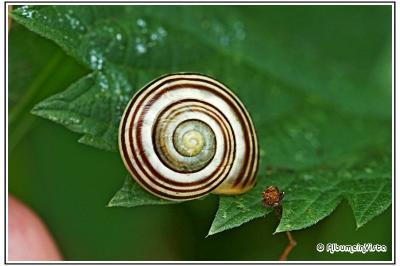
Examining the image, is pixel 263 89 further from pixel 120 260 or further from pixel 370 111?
pixel 120 260

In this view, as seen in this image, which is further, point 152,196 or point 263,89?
point 263,89

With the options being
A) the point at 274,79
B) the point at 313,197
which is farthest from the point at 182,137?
the point at 274,79

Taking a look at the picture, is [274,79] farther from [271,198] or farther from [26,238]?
[26,238]

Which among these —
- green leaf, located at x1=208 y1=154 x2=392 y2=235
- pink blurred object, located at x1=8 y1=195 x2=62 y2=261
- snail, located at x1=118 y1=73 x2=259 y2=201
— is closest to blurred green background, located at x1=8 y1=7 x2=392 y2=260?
green leaf, located at x1=208 y1=154 x2=392 y2=235

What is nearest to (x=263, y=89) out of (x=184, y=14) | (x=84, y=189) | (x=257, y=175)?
(x=184, y=14)

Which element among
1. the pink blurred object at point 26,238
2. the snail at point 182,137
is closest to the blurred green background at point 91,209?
the pink blurred object at point 26,238

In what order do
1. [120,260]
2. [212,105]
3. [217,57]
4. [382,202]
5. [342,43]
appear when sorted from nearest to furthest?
[212,105] < [382,202] < [120,260] < [217,57] < [342,43]

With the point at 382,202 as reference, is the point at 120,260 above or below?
below
